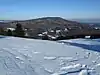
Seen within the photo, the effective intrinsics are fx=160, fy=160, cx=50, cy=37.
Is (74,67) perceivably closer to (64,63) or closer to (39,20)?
(64,63)

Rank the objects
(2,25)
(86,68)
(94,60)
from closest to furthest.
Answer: (86,68), (94,60), (2,25)

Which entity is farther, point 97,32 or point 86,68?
point 97,32

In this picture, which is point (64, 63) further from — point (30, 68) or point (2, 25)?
point (2, 25)

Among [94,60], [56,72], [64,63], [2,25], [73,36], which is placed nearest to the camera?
[56,72]

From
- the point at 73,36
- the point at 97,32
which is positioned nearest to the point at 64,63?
the point at 73,36

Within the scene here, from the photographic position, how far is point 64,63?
317 cm

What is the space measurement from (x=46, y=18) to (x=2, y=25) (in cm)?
321

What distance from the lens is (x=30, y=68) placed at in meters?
2.78

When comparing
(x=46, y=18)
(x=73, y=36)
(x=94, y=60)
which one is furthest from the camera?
(x=46, y=18)

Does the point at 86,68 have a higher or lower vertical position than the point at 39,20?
lower

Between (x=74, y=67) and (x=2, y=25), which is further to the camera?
(x=2, y=25)

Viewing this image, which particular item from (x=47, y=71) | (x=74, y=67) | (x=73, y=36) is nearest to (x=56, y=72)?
(x=47, y=71)

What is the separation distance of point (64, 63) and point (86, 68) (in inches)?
18.1

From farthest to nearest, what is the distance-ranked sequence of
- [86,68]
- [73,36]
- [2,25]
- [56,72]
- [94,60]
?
[2,25], [73,36], [94,60], [86,68], [56,72]
